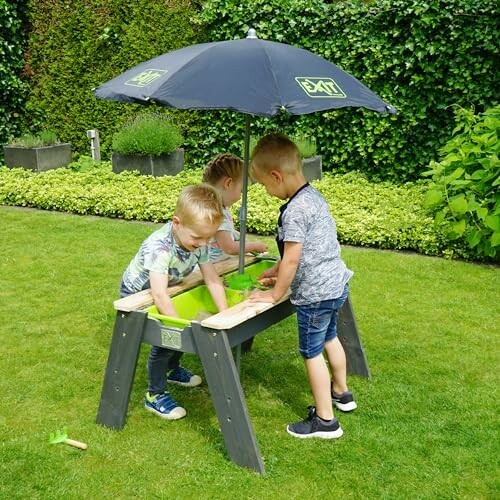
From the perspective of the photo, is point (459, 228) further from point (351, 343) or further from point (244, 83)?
point (244, 83)

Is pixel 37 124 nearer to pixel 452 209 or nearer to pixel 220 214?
pixel 452 209

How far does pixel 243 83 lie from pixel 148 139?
7303 mm

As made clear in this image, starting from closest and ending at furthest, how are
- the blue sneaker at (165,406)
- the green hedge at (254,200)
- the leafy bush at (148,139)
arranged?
the blue sneaker at (165,406) → the green hedge at (254,200) → the leafy bush at (148,139)

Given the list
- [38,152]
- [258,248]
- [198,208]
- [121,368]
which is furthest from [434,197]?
[38,152]

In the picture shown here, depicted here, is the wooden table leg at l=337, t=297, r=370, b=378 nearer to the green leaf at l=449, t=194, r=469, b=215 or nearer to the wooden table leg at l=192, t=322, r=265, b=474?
the wooden table leg at l=192, t=322, r=265, b=474

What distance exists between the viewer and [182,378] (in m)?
4.27

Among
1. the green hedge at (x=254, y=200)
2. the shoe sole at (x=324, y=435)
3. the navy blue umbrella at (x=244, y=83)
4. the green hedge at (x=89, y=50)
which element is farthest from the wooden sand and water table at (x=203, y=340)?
the green hedge at (x=89, y=50)

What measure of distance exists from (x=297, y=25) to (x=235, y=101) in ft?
25.4

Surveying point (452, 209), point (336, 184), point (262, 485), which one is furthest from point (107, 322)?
point (336, 184)

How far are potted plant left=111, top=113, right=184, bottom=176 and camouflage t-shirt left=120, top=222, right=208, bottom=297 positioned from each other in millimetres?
6503

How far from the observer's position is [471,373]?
443 cm

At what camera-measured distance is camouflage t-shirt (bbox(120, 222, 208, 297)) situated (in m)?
3.61

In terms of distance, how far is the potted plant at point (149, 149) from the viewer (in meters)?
10.2

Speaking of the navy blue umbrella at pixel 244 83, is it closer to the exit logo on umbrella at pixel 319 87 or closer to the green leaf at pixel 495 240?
the exit logo on umbrella at pixel 319 87
